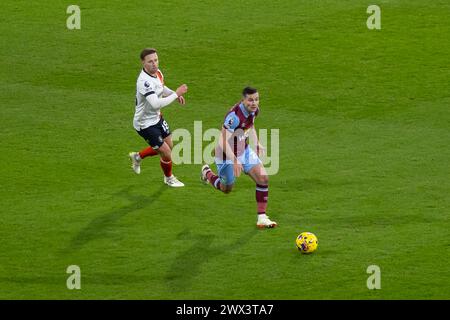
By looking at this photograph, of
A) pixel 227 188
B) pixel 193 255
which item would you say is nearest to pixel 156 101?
pixel 227 188

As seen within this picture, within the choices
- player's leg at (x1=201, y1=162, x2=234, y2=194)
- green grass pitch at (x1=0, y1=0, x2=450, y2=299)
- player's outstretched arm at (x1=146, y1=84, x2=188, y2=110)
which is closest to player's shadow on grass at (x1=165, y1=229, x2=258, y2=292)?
green grass pitch at (x1=0, y1=0, x2=450, y2=299)

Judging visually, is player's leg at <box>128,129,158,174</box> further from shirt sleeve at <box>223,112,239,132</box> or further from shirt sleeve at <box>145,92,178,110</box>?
shirt sleeve at <box>223,112,239,132</box>

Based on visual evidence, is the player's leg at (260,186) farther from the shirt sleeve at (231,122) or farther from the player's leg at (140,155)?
the player's leg at (140,155)

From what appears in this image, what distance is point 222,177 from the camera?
1847cm

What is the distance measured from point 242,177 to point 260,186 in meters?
2.72

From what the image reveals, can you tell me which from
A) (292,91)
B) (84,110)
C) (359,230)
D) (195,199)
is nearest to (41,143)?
(84,110)

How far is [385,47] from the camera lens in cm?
2722

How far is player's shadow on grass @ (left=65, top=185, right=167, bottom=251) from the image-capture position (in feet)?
56.7

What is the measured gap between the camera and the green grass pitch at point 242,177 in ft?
52.3

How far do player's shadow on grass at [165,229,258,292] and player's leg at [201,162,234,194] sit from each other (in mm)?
1286

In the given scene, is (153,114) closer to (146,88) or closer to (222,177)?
(146,88)

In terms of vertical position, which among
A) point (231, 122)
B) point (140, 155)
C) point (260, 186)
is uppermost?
point (140, 155)

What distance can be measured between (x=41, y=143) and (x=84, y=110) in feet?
7.26
